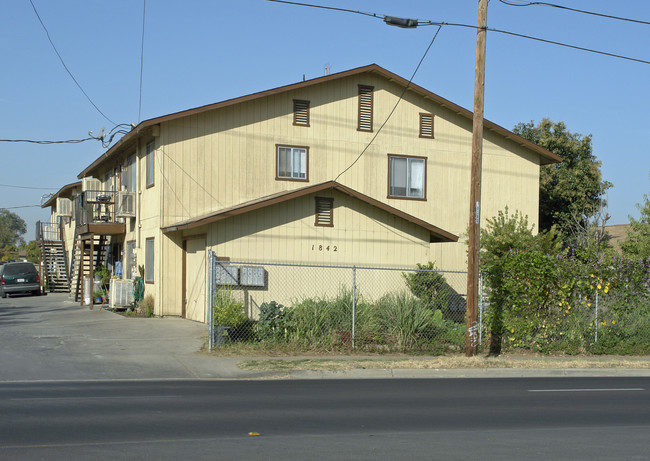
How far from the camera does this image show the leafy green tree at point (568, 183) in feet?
116

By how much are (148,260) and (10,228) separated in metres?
143

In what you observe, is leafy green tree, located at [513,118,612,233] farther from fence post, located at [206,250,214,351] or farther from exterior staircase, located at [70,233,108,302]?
fence post, located at [206,250,214,351]

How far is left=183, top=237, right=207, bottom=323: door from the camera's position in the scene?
68.8 ft

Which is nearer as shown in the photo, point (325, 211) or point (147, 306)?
point (325, 211)

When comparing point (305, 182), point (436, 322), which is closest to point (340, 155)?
point (305, 182)

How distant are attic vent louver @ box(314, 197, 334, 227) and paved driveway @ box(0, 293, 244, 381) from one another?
181 inches

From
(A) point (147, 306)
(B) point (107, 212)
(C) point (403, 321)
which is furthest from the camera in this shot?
(B) point (107, 212)

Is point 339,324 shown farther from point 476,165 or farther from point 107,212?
point 107,212

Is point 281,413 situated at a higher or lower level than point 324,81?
lower

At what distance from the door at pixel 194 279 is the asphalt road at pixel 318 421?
8.81m

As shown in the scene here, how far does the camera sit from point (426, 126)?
2600 cm

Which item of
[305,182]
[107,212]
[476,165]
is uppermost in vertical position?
[305,182]

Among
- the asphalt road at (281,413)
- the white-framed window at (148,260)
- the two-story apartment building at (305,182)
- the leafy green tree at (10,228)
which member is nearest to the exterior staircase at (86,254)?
the two-story apartment building at (305,182)

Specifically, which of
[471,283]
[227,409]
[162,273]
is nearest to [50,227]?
[162,273]
